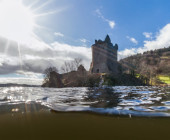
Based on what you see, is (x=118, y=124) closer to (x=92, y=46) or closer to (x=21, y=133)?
(x=21, y=133)

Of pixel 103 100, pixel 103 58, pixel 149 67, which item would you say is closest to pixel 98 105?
pixel 103 100

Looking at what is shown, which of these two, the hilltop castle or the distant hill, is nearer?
the distant hill

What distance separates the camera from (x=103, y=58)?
255 feet

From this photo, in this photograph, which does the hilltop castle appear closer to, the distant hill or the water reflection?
the distant hill

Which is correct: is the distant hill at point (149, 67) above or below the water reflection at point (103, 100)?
above

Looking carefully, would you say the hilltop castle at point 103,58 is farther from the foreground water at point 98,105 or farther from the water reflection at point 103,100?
the foreground water at point 98,105

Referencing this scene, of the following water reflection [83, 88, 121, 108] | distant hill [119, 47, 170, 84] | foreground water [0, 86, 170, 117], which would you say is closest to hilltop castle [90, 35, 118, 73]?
distant hill [119, 47, 170, 84]

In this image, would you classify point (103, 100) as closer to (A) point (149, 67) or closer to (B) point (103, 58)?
(B) point (103, 58)

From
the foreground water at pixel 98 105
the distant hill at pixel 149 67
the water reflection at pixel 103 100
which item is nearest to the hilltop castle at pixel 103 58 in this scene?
the distant hill at pixel 149 67

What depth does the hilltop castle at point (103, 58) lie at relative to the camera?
3018 inches

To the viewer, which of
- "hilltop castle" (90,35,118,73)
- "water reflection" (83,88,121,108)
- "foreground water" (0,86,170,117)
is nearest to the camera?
"foreground water" (0,86,170,117)

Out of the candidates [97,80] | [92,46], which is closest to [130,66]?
[92,46]

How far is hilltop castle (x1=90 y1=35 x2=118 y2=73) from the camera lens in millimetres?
76662

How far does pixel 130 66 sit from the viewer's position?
103m
